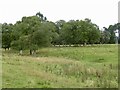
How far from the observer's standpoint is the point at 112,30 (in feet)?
445

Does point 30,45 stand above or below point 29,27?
below

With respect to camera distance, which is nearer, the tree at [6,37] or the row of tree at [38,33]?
the row of tree at [38,33]

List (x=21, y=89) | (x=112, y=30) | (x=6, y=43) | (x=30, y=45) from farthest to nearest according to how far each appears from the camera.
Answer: (x=112, y=30) → (x=6, y=43) → (x=30, y=45) → (x=21, y=89)

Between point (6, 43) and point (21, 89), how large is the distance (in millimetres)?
67286

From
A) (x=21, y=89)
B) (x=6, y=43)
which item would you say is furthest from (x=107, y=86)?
(x=6, y=43)

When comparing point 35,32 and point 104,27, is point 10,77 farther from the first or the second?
point 104,27

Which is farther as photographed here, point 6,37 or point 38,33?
point 6,37

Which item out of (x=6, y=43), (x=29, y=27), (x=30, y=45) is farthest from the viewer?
(x=6, y=43)

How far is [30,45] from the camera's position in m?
64.2

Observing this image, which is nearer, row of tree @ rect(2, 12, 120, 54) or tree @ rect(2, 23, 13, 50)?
row of tree @ rect(2, 12, 120, 54)

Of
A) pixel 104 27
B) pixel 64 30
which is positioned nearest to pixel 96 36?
pixel 64 30

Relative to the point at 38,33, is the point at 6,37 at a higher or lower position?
lower

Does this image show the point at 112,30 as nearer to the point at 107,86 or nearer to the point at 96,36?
the point at 96,36

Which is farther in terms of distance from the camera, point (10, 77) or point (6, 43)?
point (6, 43)
